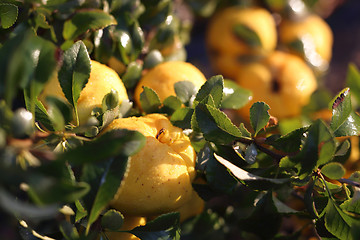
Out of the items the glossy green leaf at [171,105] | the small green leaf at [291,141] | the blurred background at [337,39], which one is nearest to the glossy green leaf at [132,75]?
the glossy green leaf at [171,105]

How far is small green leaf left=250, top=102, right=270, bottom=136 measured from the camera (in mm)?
613

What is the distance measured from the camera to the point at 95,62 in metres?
0.72

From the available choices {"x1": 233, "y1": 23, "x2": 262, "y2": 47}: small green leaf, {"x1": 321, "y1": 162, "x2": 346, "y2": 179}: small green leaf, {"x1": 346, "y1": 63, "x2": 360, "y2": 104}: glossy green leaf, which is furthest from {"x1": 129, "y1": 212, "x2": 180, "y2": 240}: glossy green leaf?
{"x1": 233, "y1": 23, "x2": 262, "y2": 47}: small green leaf

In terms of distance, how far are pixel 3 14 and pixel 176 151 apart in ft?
1.26

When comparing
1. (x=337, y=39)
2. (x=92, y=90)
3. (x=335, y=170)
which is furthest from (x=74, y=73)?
(x=337, y=39)

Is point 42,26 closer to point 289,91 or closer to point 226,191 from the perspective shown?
point 226,191

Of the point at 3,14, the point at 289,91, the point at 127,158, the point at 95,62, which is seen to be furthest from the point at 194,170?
the point at 289,91

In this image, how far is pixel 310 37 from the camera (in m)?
1.30

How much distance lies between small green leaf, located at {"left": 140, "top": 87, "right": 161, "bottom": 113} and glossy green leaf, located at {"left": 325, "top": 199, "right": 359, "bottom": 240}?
35 centimetres

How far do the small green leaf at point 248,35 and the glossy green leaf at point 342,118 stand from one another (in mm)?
609

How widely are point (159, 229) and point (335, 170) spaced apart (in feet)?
0.96

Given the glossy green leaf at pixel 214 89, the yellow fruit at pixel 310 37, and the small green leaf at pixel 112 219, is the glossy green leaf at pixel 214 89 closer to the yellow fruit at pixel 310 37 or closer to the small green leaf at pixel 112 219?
the small green leaf at pixel 112 219

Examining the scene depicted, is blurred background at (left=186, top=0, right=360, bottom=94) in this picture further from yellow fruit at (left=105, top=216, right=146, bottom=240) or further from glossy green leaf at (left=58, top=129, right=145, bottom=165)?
glossy green leaf at (left=58, top=129, right=145, bottom=165)

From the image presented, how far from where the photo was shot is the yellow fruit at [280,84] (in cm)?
118
